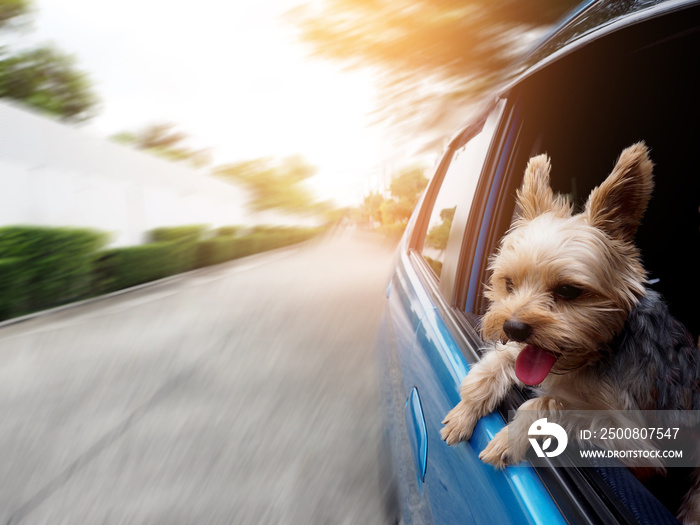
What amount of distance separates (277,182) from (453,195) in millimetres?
42843

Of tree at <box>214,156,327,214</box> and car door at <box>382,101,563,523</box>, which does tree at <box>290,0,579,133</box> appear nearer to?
car door at <box>382,101,563,523</box>

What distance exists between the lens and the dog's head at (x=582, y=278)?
1.15 meters

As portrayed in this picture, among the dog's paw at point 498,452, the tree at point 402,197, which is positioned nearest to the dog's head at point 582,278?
the dog's paw at point 498,452

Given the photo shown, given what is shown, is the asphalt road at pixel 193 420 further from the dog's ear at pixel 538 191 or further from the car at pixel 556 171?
the dog's ear at pixel 538 191

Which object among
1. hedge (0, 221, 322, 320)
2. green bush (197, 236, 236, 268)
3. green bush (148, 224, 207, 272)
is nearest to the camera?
hedge (0, 221, 322, 320)

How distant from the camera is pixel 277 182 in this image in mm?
44500

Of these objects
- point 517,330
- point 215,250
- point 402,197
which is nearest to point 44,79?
point 215,250

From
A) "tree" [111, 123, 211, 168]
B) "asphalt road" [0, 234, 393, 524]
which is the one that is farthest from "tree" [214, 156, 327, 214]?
"asphalt road" [0, 234, 393, 524]

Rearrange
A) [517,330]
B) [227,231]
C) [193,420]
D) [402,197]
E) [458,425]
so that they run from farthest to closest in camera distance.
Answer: [227,231]
[402,197]
[193,420]
[458,425]
[517,330]

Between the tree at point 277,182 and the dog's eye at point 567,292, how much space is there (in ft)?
119

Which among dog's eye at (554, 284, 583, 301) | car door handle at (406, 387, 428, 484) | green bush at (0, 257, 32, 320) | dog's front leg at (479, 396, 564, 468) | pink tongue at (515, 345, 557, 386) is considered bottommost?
car door handle at (406, 387, 428, 484)

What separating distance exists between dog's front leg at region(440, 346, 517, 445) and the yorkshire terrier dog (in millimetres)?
96

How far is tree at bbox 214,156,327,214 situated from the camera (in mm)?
39438

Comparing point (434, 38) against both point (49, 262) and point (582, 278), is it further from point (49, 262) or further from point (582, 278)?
point (49, 262)
